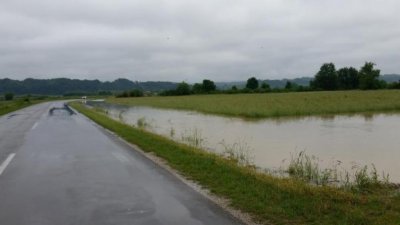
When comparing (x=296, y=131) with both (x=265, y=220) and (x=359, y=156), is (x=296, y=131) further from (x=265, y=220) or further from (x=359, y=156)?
(x=265, y=220)

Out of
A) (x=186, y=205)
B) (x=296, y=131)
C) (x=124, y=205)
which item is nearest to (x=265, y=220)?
(x=186, y=205)

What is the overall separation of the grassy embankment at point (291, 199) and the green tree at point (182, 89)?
11293cm

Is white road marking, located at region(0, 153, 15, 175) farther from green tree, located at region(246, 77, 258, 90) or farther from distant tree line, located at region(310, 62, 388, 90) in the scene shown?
green tree, located at region(246, 77, 258, 90)

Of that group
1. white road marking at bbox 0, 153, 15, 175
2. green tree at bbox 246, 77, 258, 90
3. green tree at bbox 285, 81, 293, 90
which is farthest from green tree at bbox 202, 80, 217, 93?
white road marking at bbox 0, 153, 15, 175

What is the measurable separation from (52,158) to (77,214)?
6355mm

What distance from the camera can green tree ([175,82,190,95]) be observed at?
12357 cm

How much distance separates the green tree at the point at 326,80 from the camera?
12581 centimetres

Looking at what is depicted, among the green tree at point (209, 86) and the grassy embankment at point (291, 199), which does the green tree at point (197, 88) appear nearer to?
the green tree at point (209, 86)

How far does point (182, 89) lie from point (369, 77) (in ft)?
163

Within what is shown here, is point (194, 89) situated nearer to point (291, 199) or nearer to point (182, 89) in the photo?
point (182, 89)

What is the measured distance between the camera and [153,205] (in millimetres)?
7258

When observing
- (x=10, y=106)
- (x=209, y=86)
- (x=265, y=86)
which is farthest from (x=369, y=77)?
(x=10, y=106)

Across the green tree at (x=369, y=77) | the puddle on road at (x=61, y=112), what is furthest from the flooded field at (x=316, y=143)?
the green tree at (x=369, y=77)

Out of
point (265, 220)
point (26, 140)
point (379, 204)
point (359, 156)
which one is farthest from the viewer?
point (26, 140)
